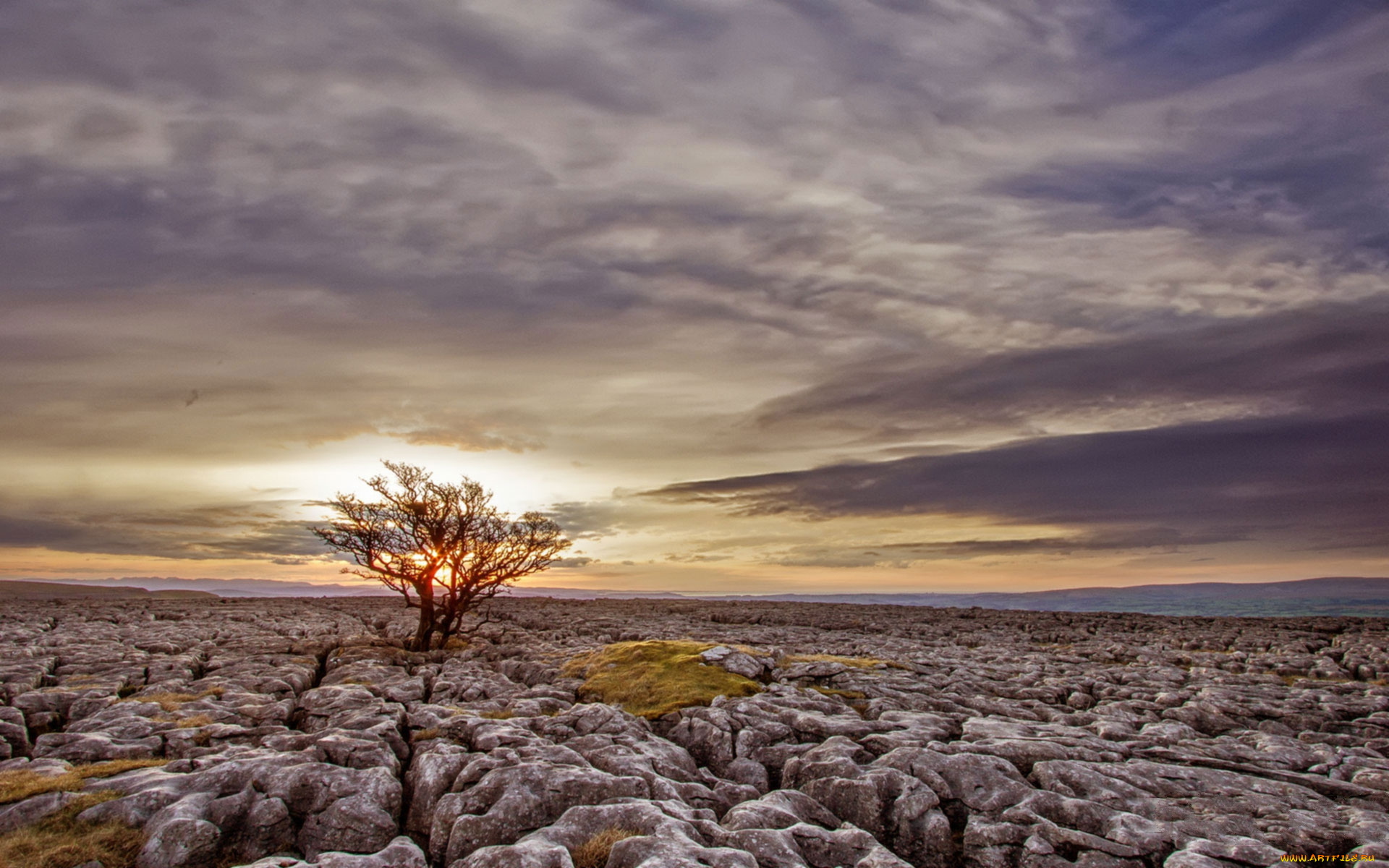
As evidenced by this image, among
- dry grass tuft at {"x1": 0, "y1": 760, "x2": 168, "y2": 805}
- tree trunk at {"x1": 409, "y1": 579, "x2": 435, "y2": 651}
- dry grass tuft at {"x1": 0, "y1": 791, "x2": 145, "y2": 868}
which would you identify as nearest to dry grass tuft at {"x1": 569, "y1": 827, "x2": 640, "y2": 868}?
dry grass tuft at {"x1": 0, "y1": 791, "x2": 145, "y2": 868}

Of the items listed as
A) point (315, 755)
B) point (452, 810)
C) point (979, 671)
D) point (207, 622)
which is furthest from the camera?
point (207, 622)

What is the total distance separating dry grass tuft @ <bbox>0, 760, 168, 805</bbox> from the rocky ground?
0.35 ft

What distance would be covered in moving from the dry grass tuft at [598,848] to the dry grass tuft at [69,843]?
851 centimetres

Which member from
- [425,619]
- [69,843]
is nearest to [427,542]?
[425,619]

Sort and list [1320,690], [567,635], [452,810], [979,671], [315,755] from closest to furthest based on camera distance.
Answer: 1. [452,810]
2. [315,755]
3. [1320,690]
4. [979,671]
5. [567,635]

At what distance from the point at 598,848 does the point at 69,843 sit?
1029 cm

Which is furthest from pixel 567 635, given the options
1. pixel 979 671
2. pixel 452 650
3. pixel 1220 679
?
pixel 1220 679

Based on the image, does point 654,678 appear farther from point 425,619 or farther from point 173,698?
point 425,619

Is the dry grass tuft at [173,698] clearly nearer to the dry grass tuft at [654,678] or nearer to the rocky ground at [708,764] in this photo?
the rocky ground at [708,764]

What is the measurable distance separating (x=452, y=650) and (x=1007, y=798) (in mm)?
36023

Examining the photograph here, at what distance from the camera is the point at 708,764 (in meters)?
20.9

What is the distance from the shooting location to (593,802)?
15.5m

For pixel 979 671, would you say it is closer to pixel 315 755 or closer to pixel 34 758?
pixel 315 755

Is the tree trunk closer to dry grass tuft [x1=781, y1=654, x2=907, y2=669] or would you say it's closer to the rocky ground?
the rocky ground
